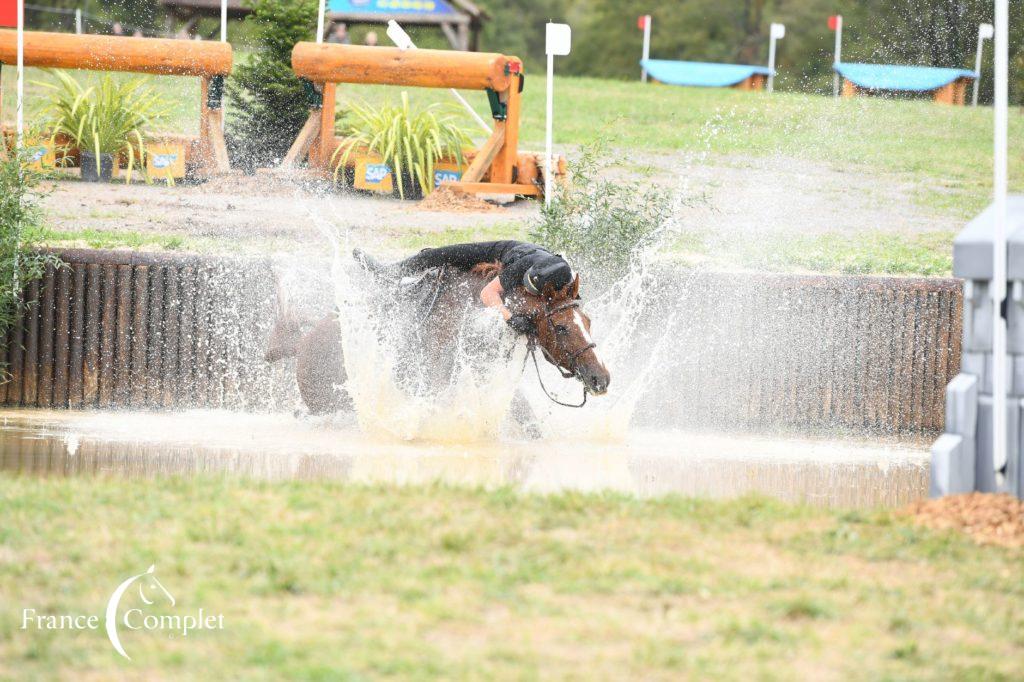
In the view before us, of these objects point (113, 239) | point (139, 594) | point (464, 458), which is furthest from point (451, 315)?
point (113, 239)

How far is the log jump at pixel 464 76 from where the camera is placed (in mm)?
13742

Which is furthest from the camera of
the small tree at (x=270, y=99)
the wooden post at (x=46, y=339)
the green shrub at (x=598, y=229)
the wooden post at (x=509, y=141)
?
the small tree at (x=270, y=99)

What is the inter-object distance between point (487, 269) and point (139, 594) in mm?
3971

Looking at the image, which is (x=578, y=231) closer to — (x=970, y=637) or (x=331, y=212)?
(x=331, y=212)

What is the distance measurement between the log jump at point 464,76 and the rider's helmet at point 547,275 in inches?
254

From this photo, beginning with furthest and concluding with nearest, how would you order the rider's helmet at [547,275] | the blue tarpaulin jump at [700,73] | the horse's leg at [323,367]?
the blue tarpaulin jump at [700,73] < the horse's leg at [323,367] < the rider's helmet at [547,275]

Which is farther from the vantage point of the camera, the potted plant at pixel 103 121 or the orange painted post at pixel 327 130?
the orange painted post at pixel 327 130

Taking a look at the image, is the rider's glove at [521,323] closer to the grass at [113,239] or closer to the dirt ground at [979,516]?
the dirt ground at [979,516]

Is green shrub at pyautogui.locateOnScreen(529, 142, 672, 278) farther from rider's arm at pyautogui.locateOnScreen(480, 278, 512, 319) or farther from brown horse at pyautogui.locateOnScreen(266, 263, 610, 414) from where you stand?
rider's arm at pyautogui.locateOnScreen(480, 278, 512, 319)

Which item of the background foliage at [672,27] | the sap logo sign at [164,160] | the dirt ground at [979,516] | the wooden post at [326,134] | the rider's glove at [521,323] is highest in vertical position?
the background foliage at [672,27]

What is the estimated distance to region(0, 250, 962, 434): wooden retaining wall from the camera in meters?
9.81

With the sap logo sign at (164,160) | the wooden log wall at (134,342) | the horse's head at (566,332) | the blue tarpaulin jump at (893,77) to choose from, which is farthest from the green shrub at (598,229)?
the blue tarpaulin jump at (893,77)

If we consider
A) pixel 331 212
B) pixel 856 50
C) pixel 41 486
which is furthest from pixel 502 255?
pixel 856 50

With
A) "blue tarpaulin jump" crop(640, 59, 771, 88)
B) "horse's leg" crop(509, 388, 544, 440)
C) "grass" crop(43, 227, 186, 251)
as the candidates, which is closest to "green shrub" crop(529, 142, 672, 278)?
"horse's leg" crop(509, 388, 544, 440)
